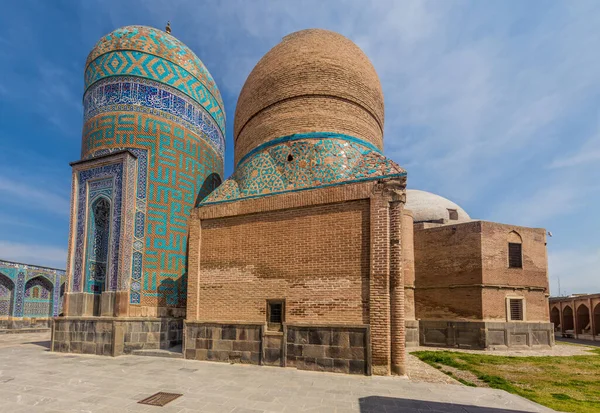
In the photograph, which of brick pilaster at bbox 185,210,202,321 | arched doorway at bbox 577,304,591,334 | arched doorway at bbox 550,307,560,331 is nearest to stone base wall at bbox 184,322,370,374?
brick pilaster at bbox 185,210,202,321

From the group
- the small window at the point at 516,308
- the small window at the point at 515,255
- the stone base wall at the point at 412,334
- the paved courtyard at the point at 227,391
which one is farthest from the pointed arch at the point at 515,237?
the paved courtyard at the point at 227,391

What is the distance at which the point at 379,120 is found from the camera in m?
11.4

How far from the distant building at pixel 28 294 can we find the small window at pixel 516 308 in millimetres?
26065

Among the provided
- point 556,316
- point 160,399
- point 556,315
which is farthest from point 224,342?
point 556,316

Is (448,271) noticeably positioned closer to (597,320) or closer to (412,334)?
(412,334)

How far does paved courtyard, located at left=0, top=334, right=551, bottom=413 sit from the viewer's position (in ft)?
16.3

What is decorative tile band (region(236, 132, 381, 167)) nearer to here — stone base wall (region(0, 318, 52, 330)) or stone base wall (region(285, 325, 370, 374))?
stone base wall (region(285, 325, 370, 374))

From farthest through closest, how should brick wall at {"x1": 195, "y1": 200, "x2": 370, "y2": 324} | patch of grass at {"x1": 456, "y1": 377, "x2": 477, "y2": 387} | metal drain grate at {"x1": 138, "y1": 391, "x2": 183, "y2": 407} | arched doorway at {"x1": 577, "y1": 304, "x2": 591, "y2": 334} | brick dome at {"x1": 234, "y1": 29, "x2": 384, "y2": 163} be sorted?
arched doorway at {"x1": 577, "y1": 304, "x2": 591, "y2": 334}, brick dome at {"x1": 234, "y1": 29, "x2": 384, "y2": 163}, brick wall at {"x1": 195, "y1": 200, "x2": 370, "y2": 324}, patch of grass at {"x1": 456, "y1": 377, "x2": 477, "y2": 387}, metal drain grate at {"x1": 138, "y1": 391, "x2": 183, "y2": 407}

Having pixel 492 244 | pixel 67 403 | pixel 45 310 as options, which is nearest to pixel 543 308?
pixel 492 244

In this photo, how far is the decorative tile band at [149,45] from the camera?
12492mm

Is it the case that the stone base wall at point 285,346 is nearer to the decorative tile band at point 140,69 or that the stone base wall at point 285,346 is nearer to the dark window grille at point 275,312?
the dark window grille at point 275,312

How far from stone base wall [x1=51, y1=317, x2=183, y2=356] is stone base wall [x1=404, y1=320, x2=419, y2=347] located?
8.35m

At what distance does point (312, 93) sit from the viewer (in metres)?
10.2

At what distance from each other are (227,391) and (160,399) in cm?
98
